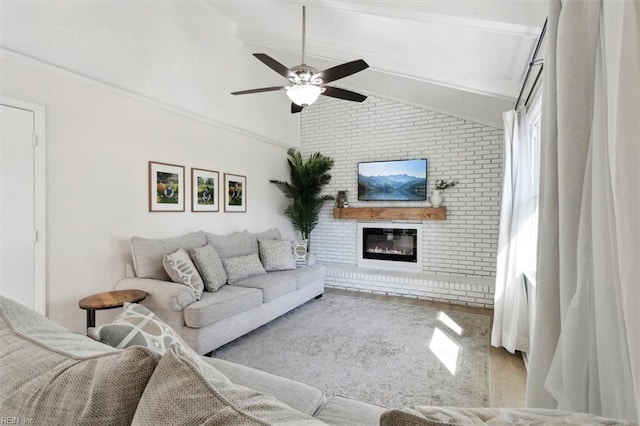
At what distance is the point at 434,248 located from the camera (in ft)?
15.9

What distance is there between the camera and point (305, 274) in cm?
416

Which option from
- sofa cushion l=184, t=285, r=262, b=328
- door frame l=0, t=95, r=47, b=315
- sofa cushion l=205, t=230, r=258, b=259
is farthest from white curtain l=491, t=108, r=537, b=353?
door frame l=0, t=95, r=47, b=315

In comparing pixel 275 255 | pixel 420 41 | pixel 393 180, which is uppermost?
pixel 420 41

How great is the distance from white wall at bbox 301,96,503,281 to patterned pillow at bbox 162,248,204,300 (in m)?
3.00

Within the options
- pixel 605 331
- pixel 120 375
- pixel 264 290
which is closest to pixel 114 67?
pixel 264 290

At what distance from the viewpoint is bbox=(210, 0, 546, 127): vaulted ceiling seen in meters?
2.24

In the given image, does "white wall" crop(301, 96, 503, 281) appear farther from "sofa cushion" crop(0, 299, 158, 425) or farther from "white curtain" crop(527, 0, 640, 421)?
"sofa cushion" crop(0, 299, 158, 425)

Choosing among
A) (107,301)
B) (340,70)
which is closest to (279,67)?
(340,70)

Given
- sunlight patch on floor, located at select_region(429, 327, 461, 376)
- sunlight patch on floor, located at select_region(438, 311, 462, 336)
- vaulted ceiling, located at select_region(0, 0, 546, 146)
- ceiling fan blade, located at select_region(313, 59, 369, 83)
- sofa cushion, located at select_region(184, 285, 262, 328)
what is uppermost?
vaulted ceiling, located at select_region(0, 0, 546, 146)

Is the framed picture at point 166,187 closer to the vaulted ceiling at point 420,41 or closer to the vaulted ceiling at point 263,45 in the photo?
the vaulted ceiling at point 263,45

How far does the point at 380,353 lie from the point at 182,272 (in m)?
2.01

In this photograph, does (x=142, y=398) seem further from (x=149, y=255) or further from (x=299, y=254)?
(x=299, y=254)

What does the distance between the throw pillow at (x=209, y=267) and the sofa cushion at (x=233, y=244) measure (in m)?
0.36

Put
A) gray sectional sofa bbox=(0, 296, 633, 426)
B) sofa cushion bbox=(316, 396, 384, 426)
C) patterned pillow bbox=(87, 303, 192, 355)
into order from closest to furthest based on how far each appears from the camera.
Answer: gray sectional sofa bbox=(0, 296, 633, 426)
sofa cushion bbox=(316, 396, 384, 426)
patterned pillow bbox=(87, 303, 192, 355)
